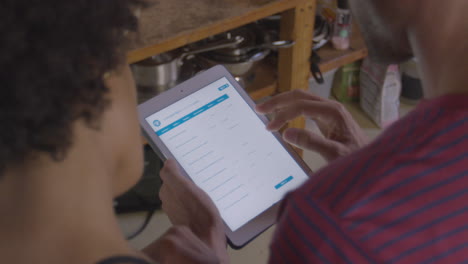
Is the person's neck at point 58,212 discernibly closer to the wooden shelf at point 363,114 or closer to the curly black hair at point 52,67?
the curly black hair at point 52,67

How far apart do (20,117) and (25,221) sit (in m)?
0.07

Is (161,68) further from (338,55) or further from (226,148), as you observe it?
(338,55)

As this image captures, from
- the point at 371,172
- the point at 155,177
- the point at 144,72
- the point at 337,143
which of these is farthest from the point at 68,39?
the point at 155,177

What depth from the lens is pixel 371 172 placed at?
37cm

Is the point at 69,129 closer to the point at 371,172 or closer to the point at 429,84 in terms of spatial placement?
the point at 371,172

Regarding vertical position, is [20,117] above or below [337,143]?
above

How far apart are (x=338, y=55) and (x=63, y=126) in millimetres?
761

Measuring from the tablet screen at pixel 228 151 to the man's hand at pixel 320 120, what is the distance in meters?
0.04

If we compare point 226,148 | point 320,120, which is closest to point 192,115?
point 226,148

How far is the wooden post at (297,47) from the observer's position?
851mm

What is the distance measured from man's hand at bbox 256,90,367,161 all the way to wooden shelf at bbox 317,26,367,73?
27 cm

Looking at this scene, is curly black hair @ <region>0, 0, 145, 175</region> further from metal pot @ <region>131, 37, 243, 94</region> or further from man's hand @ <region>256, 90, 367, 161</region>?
metal pot @ <region>131, 37, 243, 94</region>

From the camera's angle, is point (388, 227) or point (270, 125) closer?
point (388, 227)

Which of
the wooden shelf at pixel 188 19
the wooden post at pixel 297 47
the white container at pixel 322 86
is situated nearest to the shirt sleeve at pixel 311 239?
the wooden shelf at pixel 188 19
